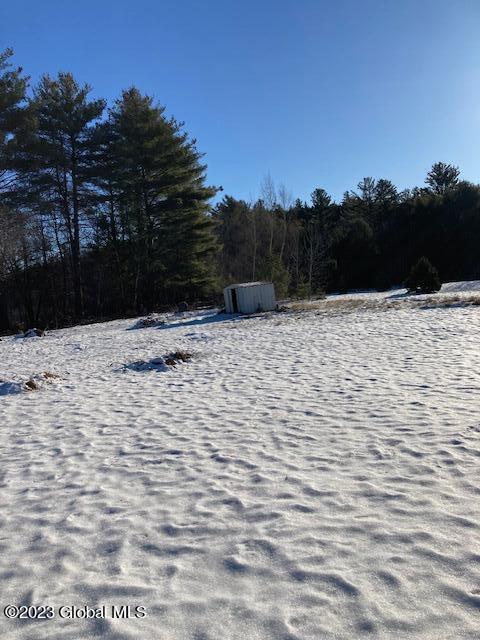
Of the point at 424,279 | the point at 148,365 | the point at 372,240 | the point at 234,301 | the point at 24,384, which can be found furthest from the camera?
the point at 372,240

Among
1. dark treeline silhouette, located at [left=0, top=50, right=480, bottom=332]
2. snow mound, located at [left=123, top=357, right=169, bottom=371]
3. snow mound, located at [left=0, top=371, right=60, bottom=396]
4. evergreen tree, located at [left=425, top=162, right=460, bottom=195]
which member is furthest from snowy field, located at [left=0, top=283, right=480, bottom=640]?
evergreen tree, located at [left=425, top=162, right=460, bottom=195]

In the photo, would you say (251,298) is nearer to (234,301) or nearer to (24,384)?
(234,301)

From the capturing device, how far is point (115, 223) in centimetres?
3091

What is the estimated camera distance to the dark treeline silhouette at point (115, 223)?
25281 mm

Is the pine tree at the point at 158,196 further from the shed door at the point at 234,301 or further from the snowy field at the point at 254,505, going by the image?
the snowy field at the point at 254,505

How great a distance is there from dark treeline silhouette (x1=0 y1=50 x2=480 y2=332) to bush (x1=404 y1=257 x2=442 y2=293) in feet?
19.4

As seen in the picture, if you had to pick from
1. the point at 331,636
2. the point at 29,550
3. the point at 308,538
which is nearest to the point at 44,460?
the point at 29,550

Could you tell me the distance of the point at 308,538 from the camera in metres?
2.93

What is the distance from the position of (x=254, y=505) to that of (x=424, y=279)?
21.9m

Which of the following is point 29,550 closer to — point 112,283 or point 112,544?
point 112,544

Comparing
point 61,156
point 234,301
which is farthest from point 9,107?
point 234,301

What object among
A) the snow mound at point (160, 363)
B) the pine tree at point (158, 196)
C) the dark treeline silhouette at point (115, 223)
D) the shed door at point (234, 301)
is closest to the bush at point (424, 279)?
the dark treeline silhouette at point (115, 223)

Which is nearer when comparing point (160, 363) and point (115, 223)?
point (160, 363)

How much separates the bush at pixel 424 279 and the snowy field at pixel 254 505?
16.0m
